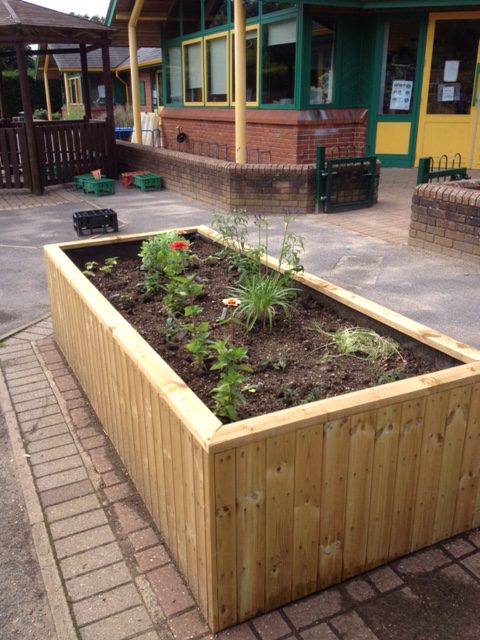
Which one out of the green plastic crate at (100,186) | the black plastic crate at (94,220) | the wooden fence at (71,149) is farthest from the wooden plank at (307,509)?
the wooden fence at (71,149)

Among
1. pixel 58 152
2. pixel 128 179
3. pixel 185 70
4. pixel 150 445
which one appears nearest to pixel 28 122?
pixel 58 152

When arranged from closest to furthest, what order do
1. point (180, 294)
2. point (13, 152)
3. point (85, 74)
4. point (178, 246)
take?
point (180, 294)
point (178, 246)
point (13, 152)
point (85, 74)

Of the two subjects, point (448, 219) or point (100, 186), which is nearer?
point (448, 219)

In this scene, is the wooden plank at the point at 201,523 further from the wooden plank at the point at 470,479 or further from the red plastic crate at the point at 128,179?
the red plastic crate at the point at 128,179

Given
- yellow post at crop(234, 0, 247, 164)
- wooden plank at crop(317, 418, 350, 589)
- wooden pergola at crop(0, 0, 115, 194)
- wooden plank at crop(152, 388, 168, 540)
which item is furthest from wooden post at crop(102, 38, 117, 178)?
wooden plank at crop(317, 418, 350, 589)

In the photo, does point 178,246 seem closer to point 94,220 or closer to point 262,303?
point 262,303

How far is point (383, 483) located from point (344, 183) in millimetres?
7740

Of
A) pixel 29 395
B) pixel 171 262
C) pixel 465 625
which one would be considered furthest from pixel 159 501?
pixel 171 262

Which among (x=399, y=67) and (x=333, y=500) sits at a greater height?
(x=399, y=67)

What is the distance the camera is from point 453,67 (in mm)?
11383

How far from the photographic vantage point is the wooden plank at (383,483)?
2.52 metres

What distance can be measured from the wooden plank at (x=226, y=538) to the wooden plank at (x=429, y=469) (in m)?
0.93

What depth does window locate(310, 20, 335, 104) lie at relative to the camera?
421 inches

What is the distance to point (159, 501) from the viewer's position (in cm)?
286
